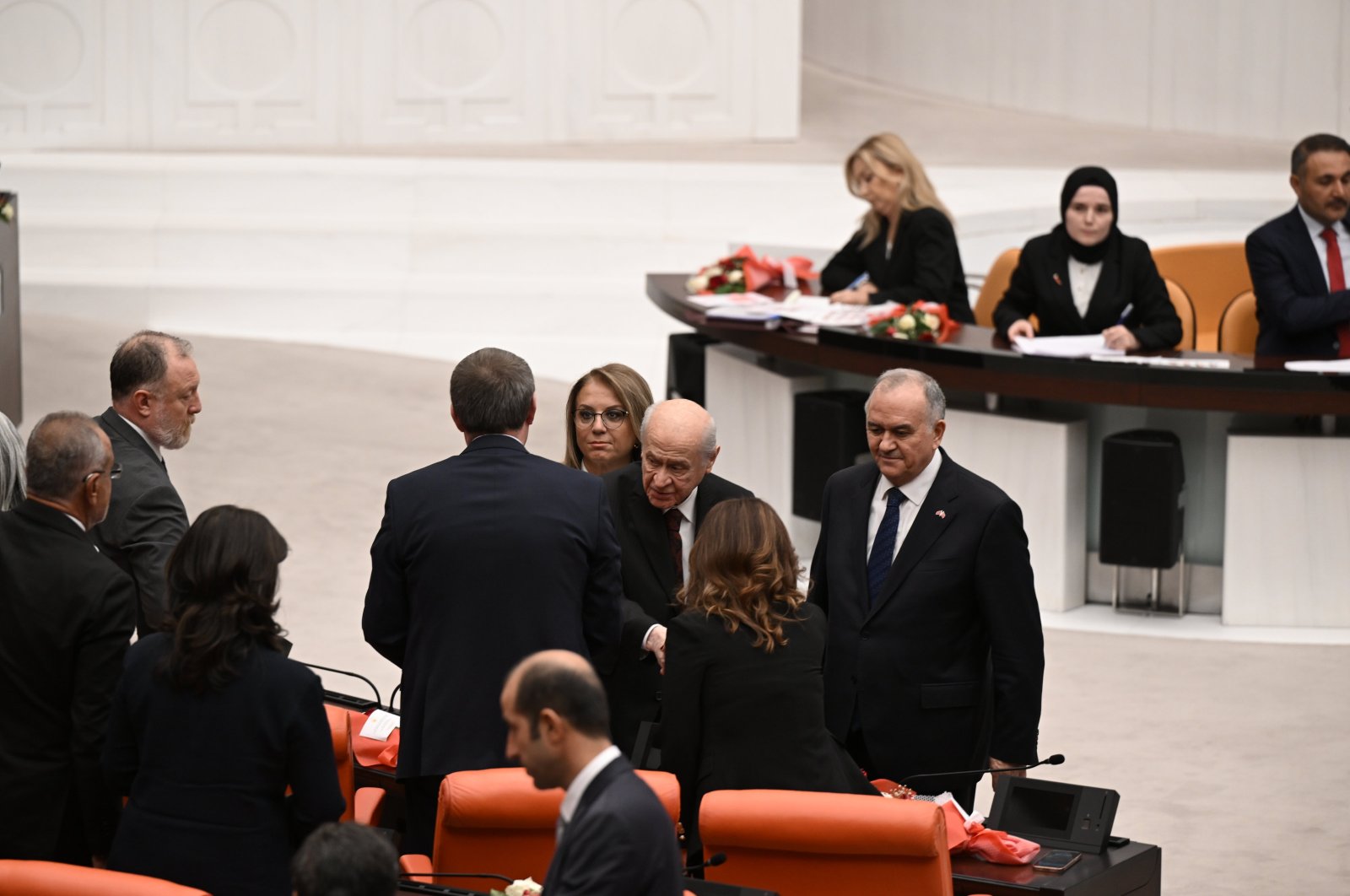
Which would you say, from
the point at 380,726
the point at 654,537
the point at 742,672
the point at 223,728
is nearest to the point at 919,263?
the point at 654,537

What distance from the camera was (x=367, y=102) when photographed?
45.2 feet

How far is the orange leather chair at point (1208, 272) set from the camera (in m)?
9.48

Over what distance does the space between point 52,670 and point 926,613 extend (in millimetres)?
1813

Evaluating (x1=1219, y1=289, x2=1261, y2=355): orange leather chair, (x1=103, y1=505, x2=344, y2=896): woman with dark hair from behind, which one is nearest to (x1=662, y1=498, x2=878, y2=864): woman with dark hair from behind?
(x1=103, y1=505, x2=344, y2=896): woman with dark hair from behind

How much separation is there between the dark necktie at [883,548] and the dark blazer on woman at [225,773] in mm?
1463

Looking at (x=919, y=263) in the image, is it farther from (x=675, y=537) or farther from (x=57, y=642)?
(x=57, y=642)

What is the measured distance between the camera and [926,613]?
156 inches

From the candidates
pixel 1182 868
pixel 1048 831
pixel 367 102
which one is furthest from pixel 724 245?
pixel 1048 831

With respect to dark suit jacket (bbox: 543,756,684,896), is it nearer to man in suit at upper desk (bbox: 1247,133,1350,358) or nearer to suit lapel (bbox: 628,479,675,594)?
suit lapel (bbox: 628,479,675,594)

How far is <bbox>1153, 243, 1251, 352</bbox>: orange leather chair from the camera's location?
9.48m

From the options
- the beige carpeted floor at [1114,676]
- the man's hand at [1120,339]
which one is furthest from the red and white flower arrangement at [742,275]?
the man's hand at [1120,339]

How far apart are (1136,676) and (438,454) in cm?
407

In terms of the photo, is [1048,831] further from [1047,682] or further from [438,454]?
[438,454]

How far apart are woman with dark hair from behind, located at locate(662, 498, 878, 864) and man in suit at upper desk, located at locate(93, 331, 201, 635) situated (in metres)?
1.13
